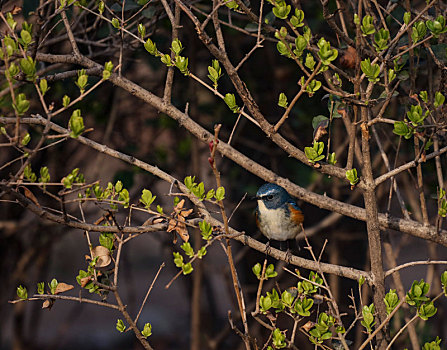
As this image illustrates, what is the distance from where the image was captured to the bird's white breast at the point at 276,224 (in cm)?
427

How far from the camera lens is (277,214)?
425 cm

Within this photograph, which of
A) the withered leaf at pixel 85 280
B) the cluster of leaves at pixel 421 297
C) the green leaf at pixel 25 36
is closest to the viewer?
the cluster of leaves at pixel 421 297

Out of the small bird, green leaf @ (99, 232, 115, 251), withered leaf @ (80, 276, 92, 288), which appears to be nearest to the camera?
withered leaf @ (80, 276, 92, 288)

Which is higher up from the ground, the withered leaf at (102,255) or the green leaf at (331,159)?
the green leaf at (331,159)

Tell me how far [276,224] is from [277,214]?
0.07 m

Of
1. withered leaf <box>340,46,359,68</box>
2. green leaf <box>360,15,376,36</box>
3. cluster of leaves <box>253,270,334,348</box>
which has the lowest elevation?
cluster of leaves <box>253,270,334,348</box>

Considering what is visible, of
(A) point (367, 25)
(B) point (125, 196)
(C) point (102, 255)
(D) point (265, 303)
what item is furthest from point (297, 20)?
(C) point (102, 255)

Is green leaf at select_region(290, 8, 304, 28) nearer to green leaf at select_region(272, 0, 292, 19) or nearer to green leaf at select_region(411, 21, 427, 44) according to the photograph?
green leaf at select_region(272, 0, 292, 19)

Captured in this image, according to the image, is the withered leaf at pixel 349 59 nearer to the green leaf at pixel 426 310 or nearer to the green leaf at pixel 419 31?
the green leaf at pixel 419 31

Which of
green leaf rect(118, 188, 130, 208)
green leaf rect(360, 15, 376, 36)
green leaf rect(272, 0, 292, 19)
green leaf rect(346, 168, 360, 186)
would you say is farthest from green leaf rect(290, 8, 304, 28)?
green leaf rect(118, 188, 130, 208)

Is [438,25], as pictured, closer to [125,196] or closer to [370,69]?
[370,69]

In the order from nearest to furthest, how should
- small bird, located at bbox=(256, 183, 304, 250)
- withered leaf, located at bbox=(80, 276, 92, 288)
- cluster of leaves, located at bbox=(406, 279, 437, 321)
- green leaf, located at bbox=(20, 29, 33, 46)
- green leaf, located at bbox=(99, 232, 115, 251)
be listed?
1. cluster of leaves, located at bbox=(406, 279, 437, 321)
2. green leaf, located at bbox=(20, 29, 33, 46)
3. withered leaf, located at bbox=(80, 276, 92, 288)
4. green leaf, located at bbox=(99, 232, 115, 251)
5. small bird, located at bbox=(256, 183, 304, 250)

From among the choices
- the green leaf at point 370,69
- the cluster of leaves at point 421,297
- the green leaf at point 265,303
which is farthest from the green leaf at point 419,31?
the green leaf at point 265,303

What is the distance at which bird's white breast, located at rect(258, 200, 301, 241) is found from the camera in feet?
14.0
